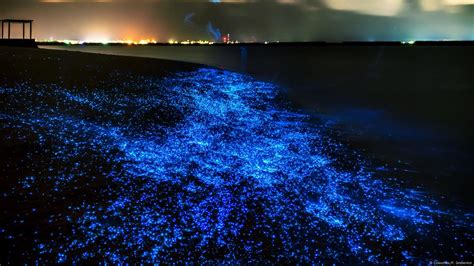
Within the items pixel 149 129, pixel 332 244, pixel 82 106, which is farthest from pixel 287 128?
pixel 332 244

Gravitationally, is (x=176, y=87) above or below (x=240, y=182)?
above

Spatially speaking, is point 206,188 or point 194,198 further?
point 206,188

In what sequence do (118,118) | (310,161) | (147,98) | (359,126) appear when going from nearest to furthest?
(310,161) < (118,118) < (147,98) < (359,126)

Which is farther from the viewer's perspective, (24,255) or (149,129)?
(149,129)

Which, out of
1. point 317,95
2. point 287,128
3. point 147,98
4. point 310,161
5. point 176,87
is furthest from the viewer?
point 317,95

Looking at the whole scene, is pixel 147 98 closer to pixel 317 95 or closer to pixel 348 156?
pixel 348 156

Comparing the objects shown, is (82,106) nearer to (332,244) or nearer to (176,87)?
(176,87)
